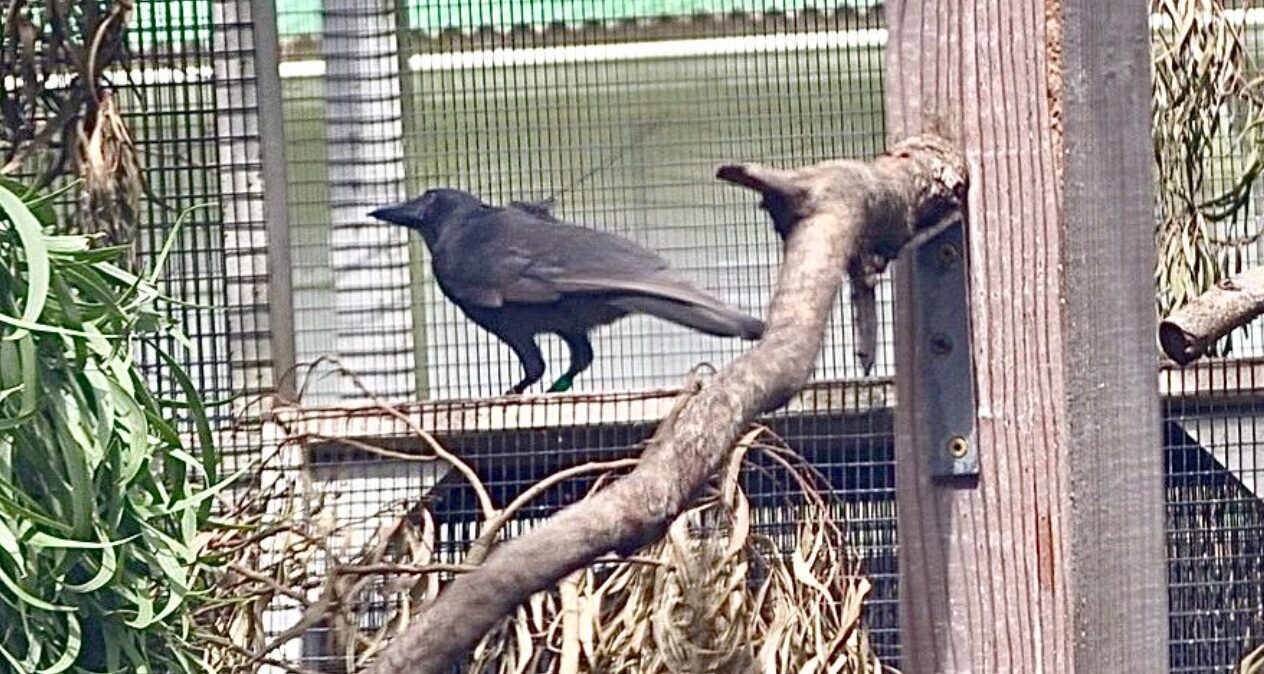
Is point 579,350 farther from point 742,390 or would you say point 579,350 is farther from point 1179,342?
point 742,390

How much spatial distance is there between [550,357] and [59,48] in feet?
3.12

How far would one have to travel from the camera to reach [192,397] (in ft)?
3.36

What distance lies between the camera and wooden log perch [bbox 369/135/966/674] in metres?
0.71

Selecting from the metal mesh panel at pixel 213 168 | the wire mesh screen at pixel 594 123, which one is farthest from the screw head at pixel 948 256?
the metal mesh panel at pixel 213 168

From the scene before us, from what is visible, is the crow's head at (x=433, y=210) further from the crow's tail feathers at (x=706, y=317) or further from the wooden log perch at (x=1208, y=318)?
the wooden log perch at (x=1208, y=318)

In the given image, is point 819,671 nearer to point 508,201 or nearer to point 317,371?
point 317,371

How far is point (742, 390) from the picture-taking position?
2.63 feet

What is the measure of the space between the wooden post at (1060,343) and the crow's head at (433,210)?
4.09 feet

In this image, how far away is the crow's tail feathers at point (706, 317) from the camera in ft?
7.18

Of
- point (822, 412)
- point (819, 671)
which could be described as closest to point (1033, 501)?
point (819, 671)

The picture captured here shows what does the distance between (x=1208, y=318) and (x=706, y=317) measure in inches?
42.4

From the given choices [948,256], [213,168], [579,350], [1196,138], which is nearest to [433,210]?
[579,350]

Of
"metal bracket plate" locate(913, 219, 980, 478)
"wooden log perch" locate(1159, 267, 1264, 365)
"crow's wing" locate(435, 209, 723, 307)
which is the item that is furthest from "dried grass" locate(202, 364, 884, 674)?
"crow's wing" locate(435, 209, 723, 307)

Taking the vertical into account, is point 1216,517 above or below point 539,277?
below
